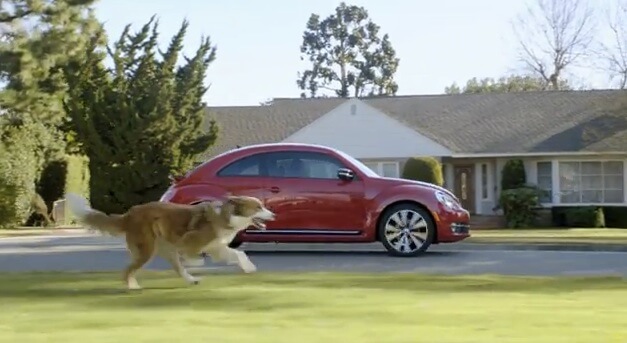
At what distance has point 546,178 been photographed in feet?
133

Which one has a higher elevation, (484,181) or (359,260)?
(484,181)

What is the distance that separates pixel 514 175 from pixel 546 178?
1770 millimetres

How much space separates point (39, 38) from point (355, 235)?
58.4 ft

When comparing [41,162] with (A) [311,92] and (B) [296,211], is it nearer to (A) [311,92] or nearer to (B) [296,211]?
(B) [296,211]

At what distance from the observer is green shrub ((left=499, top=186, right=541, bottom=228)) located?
37625 mm

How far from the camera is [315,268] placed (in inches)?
523

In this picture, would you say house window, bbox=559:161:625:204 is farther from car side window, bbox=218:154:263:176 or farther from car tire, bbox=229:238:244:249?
car side window, bbox=218:154:263:176

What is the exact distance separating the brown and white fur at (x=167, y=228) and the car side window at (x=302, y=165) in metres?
4.21

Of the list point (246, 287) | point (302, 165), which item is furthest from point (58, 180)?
point (246, 287)

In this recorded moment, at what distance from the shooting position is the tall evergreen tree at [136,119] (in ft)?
113

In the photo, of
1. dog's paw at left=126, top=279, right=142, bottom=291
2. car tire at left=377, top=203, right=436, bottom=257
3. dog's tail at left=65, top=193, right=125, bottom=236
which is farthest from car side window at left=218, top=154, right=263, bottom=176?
dog's paw at left=126, top=279, right=142, bottom=291

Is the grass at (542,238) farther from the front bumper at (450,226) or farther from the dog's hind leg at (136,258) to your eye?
the dog's hind leg at (136,258)

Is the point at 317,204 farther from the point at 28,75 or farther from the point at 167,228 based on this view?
the point at 28,75

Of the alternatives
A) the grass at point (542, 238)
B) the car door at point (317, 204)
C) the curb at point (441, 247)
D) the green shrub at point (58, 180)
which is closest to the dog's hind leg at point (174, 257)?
the car door at point (317, 204)
